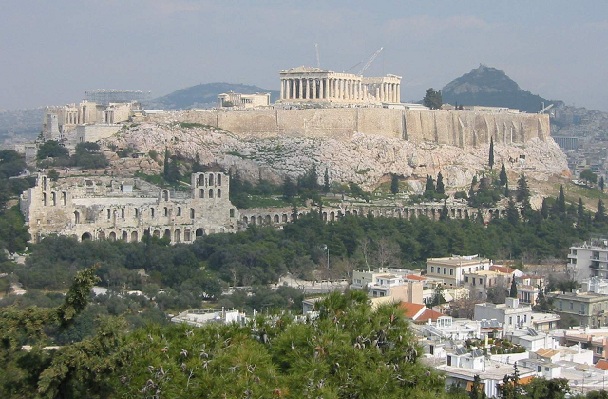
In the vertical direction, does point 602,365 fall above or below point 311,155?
below

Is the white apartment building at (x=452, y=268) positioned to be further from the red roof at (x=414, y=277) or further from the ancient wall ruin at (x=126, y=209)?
the ancient wall ruin at (x=126, y=209)

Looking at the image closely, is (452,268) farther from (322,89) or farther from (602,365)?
(322,89)

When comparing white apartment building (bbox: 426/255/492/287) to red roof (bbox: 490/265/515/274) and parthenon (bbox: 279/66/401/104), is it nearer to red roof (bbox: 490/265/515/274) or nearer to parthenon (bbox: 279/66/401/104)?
red roof (bbox: 490/265/515/274)

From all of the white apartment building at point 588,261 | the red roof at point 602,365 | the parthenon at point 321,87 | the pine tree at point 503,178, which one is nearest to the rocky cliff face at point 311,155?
the pine tree at point 503,178

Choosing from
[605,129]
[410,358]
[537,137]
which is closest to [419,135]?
[537,137]

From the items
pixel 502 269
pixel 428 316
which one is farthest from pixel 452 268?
pixel 428 316

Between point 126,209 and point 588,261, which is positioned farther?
point 126,209
